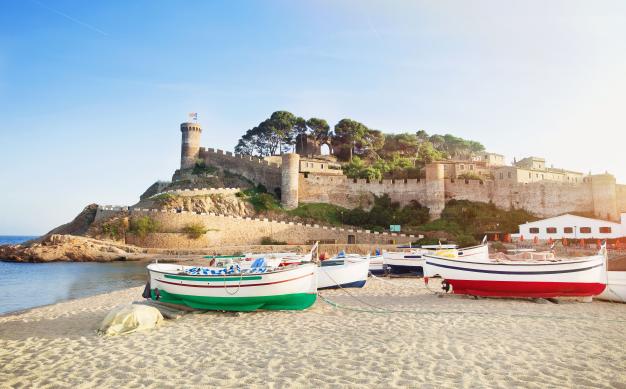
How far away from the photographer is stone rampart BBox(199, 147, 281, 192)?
45.8 meters

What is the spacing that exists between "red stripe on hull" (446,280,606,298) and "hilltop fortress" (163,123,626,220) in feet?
95.2

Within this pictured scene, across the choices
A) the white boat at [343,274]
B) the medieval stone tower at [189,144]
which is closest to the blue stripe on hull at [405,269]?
the white boat at [343,274]

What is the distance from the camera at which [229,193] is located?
41062mm

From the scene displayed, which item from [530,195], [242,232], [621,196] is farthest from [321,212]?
[621,196]

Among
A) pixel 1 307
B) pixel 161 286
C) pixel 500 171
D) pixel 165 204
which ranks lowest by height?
pixel 1 307

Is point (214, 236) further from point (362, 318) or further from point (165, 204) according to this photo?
point (362, 318)

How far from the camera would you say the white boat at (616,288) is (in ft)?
36.5

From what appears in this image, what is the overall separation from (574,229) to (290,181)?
84.1 feet

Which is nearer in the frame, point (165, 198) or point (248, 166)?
point (165, 198)

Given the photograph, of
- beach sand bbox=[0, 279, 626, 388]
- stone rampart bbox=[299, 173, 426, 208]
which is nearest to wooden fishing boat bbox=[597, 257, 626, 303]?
beach sand bbox=[0, 279, 626, 388]

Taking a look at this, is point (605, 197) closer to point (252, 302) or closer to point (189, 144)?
point (252, 302)

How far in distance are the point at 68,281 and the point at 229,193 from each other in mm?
22111

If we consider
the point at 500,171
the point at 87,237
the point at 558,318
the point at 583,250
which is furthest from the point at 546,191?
the point at 87,237

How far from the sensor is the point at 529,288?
36.9 feet
